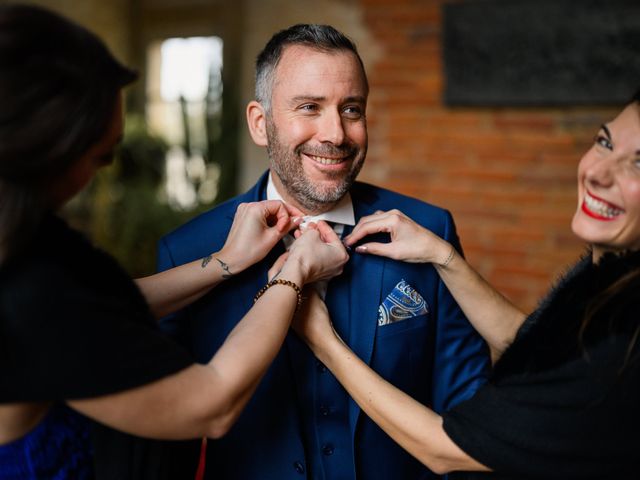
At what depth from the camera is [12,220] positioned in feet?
3.49

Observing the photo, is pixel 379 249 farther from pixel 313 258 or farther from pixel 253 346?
pixel 253 346

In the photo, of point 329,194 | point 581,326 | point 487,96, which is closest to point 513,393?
point 581,326

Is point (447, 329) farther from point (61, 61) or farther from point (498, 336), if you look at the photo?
point (61, 61)

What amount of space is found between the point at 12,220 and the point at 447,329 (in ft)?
3.66

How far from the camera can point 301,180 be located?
1749 millimetres

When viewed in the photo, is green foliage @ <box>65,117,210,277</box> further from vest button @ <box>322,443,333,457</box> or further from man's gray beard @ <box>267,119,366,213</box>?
vest button @ <box>322,443,333,457</box>

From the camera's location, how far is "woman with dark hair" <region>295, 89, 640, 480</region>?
1.24m

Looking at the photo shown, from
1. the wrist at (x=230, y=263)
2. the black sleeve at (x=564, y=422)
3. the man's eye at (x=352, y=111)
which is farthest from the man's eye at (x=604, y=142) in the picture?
the wrist at (x=230, y=263)

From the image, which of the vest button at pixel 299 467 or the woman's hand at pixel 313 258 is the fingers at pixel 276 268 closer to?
the woman's hand at pixel 313 258

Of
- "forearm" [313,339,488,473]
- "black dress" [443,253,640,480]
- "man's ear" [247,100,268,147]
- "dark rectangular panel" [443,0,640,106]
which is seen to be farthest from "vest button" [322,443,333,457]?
"dark rectangular panel" [443,0,640,106]

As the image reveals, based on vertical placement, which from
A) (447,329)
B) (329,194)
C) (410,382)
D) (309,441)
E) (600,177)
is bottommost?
(309,441)

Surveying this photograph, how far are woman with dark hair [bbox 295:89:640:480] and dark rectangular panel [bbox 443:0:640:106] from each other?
2.41 m

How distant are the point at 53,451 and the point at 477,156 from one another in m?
3.13

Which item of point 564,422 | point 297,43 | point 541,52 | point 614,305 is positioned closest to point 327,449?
point 564,422
